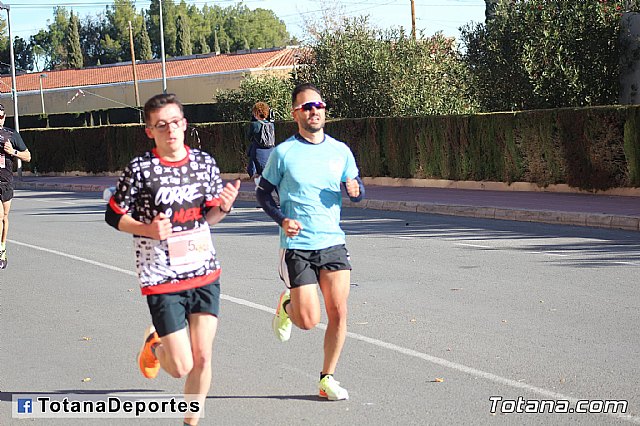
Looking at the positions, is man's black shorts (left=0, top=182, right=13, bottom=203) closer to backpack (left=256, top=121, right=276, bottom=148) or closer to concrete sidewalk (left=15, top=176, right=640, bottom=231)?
backpack (left=256, top=121, right=276, bottom=148)

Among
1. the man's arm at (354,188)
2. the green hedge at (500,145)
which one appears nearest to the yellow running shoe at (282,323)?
the man's arm at (354,188)

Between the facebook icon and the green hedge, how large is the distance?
607 inches

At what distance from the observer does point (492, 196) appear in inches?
840

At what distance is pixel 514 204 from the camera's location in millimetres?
19094

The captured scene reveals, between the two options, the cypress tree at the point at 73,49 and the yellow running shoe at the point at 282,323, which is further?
the cypress tree at the point at 73,49

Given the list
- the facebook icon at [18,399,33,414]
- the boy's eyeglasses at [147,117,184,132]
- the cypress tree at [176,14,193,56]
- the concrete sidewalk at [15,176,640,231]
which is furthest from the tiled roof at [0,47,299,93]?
the boy's eyeglasses at [147,117,184,132]

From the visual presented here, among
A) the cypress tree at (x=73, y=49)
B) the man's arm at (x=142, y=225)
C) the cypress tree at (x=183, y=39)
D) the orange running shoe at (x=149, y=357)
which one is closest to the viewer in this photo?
the man's arm at (x=142, y=225)

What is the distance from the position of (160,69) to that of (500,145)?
63594 millimetres

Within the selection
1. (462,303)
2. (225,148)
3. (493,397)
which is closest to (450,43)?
(225,148)

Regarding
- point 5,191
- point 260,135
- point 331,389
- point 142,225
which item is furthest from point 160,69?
point 142,225

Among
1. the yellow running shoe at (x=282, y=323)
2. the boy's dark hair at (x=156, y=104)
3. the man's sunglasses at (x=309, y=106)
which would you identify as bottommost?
the yellow running shoe at (x=282, y=323)

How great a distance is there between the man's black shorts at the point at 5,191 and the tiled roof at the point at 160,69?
5936 centimetres

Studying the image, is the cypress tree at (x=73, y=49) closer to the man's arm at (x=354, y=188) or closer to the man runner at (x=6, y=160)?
the man runner at (x=6, y=160)

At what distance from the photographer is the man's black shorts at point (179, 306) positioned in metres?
5.20
